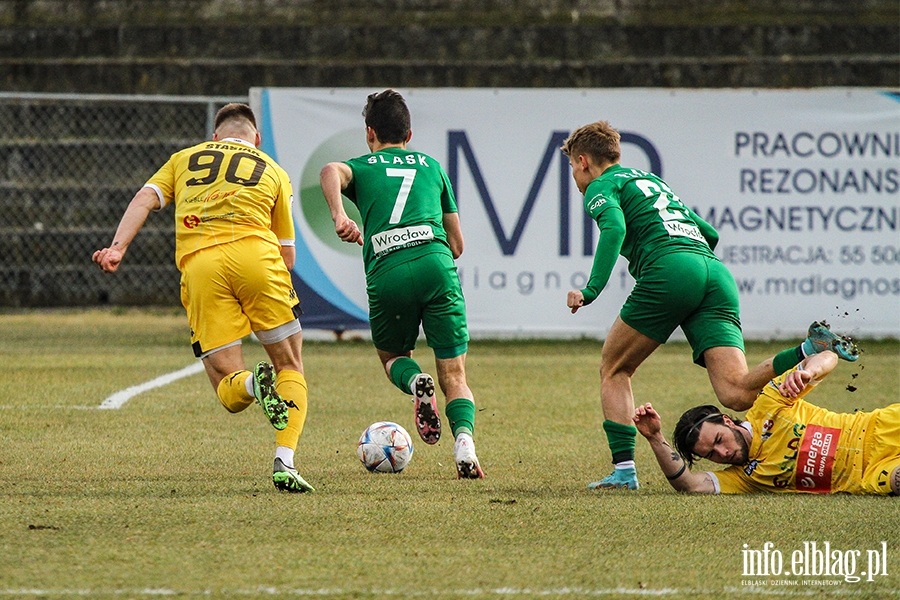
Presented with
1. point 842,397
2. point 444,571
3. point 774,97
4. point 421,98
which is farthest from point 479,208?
point 444,571

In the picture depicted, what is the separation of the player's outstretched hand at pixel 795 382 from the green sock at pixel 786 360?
138mm

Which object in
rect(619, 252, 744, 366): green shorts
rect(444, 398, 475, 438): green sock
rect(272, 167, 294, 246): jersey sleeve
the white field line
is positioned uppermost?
rect(272, 167, 294, 246): jersey sleeve

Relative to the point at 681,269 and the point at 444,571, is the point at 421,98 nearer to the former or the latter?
the point at 681,269

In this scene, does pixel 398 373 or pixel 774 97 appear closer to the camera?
pixel 398 373

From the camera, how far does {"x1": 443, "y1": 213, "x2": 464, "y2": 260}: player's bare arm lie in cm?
627

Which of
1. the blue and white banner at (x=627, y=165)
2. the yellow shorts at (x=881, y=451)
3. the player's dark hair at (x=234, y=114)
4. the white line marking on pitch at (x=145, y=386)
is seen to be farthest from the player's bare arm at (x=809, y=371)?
the blue and white banner at (x=627, y=165)

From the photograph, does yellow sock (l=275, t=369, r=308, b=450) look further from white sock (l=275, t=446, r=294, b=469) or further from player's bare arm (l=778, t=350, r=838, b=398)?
player's bare arm (l=778, t=350, r=838, b=398)

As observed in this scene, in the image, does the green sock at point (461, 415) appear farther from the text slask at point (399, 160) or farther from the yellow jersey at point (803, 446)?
the yellow jersey at point (803, 446)

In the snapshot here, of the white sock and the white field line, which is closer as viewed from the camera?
the white field line

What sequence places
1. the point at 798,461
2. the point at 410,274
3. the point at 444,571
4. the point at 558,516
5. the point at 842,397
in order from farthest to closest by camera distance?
the point at 842,397 < the point at 410,274 < the point at 798,461 < the point at 558,516 < the point at 444,571

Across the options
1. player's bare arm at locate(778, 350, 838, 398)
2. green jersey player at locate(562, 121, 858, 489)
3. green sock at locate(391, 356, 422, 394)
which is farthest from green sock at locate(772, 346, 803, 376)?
green sock at locate(391, 356, 422, 394)

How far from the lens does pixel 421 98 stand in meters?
12.9

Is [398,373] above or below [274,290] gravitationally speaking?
below

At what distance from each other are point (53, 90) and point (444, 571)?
45.5 feet
